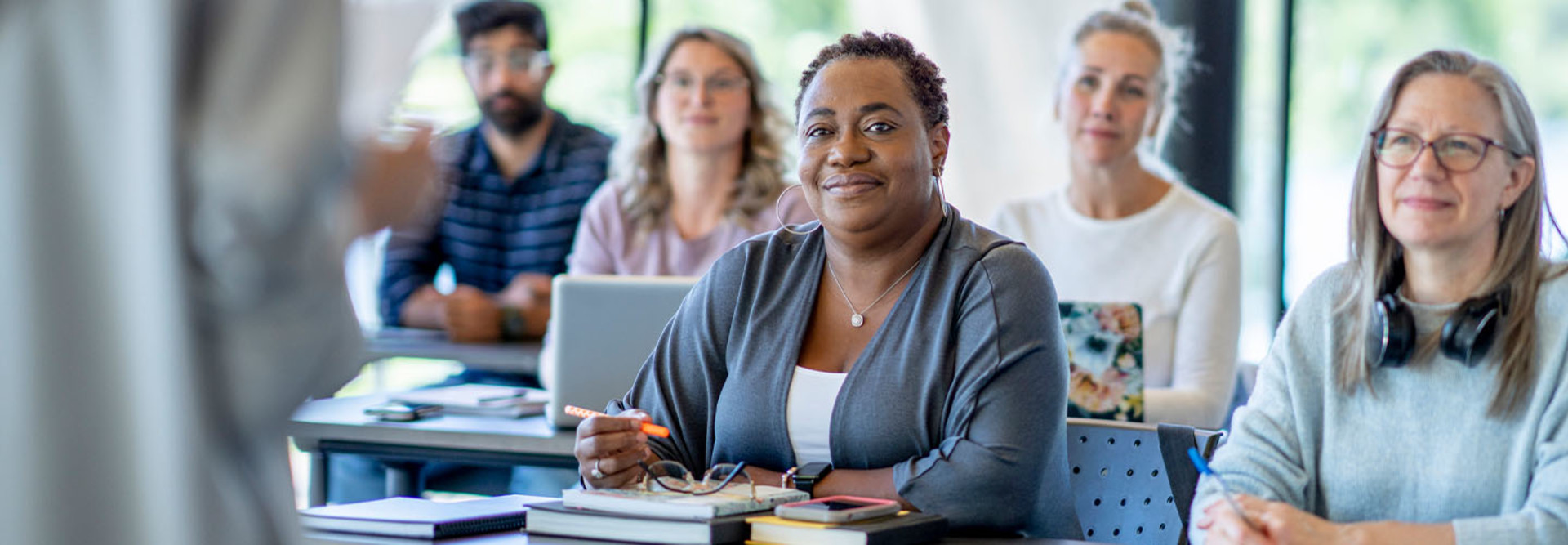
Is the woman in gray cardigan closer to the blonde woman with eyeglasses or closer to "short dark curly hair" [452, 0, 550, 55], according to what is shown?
the blonde woman with eyeglasses

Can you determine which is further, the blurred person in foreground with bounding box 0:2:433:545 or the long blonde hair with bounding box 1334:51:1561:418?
the long blonde hair with bounding box 1334:51:1561:418

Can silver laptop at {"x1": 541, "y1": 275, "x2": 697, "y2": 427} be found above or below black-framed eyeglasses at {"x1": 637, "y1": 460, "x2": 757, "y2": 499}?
above

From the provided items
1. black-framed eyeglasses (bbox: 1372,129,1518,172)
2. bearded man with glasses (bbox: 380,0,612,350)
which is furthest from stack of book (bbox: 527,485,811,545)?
bearded man with glasses (bbox: 380,0,612,350)

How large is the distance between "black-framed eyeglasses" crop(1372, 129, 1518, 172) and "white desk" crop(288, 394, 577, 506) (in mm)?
1528

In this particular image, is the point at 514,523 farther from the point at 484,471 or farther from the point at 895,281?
the point at 484,471

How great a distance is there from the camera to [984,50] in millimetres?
4801

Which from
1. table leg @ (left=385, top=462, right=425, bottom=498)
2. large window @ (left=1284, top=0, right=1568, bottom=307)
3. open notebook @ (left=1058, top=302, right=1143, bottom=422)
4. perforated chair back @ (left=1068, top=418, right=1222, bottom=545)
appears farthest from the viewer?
large window @ (left=1284, top=0, right=1568, bottom=307)

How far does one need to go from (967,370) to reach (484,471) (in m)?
2.27

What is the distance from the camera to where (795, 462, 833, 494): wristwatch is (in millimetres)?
2199

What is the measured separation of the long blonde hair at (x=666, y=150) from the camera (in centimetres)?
425

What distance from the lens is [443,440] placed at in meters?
2.98

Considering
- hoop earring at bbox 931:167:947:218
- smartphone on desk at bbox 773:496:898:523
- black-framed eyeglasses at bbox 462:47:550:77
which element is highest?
black-framed eyeglasses at bbox 462:47:550:77

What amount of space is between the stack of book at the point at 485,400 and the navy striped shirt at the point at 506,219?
5.00ft

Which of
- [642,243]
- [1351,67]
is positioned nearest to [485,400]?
[642,243]
